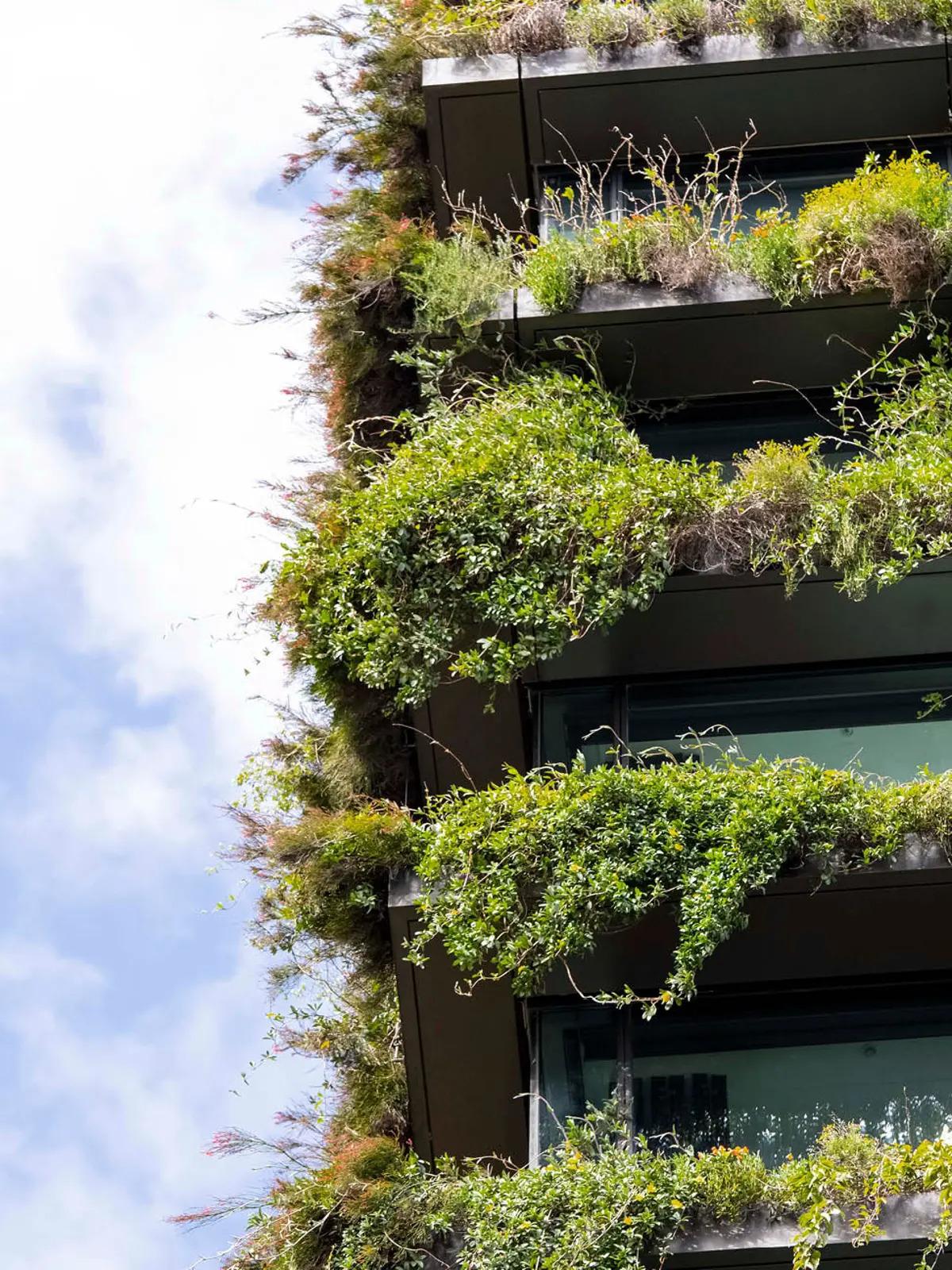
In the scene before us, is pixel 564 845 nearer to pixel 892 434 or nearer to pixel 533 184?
pixel 892 434

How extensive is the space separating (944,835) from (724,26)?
6902 millimetres

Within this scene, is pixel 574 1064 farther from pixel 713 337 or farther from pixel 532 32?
pixel 532 32

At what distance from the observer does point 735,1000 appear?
11477mm

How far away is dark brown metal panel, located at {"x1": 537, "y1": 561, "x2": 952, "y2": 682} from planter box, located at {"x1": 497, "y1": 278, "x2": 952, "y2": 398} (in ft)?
5.83

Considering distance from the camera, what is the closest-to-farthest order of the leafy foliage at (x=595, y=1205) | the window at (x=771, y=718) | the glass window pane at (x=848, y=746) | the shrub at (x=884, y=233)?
the leafy foliage at (x=595, y=1205), the glass window pane at (x=848, y=746), the window at (x=771, y=718), the shrub at (x=884, y=233)

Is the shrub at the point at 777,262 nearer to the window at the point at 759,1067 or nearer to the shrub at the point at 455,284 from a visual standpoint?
the shrub at the point at 455,284

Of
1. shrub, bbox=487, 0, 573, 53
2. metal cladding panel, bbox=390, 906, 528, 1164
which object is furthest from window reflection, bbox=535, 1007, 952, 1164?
shrub, bbox=487, 0, 573, 53

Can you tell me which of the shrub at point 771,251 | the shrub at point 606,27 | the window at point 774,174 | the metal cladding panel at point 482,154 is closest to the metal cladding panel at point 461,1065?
the shrub at point 771,251

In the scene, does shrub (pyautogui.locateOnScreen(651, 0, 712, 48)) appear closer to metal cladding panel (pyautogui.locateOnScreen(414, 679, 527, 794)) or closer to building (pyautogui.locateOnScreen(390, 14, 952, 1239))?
building (pyautogui.locateOnScreen(390, 14, 952, 1239))

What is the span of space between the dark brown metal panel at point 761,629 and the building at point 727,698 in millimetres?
17

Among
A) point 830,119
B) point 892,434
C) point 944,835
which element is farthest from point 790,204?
point 944,835

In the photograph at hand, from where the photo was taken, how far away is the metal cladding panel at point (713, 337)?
12.6 meters

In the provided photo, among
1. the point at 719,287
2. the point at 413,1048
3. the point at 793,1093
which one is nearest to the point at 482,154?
the point at 719,287

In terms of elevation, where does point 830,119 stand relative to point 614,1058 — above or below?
above
